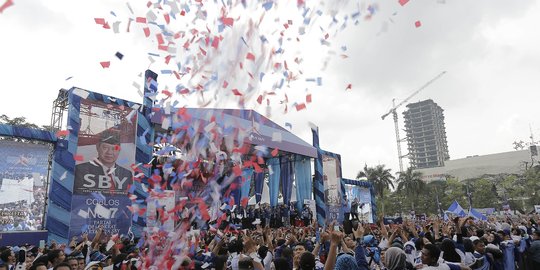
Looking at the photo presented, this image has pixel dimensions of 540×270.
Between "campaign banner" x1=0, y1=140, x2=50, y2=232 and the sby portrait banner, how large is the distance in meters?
0.87

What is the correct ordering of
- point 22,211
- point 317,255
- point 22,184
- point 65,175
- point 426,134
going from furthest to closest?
point 426,134 < point 65,175 < point 22,184 < point 22,211 < point 317,255

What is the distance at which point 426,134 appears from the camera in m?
169

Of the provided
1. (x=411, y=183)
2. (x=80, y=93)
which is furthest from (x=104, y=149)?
(x=411, y=183)

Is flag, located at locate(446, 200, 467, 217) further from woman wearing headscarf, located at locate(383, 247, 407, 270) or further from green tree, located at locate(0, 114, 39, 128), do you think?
green tree, located at locate(0, 114, 39, 128)

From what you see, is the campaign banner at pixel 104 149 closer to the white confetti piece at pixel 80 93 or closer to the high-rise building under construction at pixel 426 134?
the white confetti piece at pixel 80 93

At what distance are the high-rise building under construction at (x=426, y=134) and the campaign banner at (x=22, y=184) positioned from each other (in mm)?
163158

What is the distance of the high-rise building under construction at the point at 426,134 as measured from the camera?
536 ft

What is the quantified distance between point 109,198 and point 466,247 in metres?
10.2

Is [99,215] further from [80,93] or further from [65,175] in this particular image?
[80,93]

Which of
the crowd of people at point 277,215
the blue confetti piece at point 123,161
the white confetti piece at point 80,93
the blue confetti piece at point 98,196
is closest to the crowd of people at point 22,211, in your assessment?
the blue confetti piece at point 98,196

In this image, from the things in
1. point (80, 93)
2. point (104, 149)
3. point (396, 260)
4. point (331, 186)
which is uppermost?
point (80, 93)

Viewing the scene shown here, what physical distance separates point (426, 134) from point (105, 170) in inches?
6806

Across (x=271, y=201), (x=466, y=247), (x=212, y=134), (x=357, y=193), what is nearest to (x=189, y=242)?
(x=212, y=134)

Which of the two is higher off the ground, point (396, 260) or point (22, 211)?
point (22, 211)
